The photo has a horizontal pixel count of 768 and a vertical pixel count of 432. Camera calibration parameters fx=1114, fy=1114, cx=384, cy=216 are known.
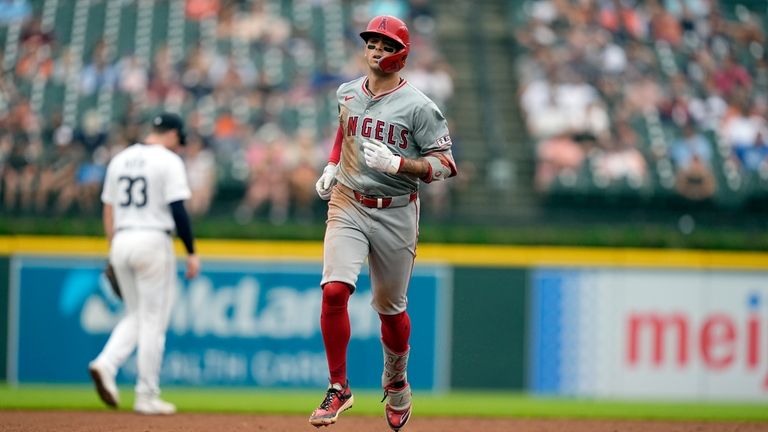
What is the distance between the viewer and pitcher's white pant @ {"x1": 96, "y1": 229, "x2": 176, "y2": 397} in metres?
7.66

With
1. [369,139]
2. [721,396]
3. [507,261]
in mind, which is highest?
[369,139]

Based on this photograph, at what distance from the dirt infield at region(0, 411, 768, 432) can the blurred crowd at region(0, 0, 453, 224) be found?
188 inches

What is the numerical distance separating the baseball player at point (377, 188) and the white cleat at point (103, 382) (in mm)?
2353

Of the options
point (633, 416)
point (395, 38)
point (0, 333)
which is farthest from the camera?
point (0, 333)

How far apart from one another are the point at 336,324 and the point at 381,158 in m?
0.92

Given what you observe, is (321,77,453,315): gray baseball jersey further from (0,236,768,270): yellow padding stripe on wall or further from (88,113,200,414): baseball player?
(0,236,768,270): yellow padding stripe on wall

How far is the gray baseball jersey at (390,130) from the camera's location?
593 cm

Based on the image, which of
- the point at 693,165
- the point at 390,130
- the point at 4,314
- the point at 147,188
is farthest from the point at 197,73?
the point at 390,130

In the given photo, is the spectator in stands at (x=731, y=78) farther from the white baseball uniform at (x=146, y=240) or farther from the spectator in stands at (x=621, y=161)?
the white baseball uniform at (x=146, y=240)

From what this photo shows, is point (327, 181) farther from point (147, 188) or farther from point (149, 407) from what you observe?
point (149, 407)

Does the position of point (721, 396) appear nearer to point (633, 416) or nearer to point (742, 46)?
point (633, 416)

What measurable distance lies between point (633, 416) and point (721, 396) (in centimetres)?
238

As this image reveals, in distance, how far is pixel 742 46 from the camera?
17.2 metres

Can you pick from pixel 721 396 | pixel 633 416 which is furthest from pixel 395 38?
pixel 721 396
